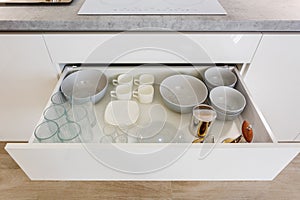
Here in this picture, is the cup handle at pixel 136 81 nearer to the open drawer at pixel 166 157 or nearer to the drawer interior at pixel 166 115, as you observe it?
the drawer interior at pixel 166 115

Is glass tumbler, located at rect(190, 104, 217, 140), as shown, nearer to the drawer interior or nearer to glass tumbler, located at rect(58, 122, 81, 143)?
the drawer interior

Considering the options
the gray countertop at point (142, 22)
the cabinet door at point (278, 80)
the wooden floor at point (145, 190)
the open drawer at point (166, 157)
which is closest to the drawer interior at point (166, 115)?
the open drawer at point (166, 157)

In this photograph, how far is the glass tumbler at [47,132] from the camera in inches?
29.5

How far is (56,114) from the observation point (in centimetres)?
84

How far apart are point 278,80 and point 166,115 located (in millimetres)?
510

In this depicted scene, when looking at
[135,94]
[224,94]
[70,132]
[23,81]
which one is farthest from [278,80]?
[23,81]

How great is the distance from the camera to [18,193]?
1.07m

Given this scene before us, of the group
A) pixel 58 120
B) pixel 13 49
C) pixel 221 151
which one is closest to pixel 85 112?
pixel 58 120

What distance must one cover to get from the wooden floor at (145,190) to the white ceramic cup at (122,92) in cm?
42

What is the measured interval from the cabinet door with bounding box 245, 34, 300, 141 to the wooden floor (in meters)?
0.31

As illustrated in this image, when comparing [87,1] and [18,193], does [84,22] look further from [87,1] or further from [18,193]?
[18,193]

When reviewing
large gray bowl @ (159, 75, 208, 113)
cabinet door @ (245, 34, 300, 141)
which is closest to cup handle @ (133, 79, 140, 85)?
large gray bowl @ (159, 75, 208, 113)

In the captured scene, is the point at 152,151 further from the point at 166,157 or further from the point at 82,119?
the point at 82,119

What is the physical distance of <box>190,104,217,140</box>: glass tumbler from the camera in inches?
32.2
